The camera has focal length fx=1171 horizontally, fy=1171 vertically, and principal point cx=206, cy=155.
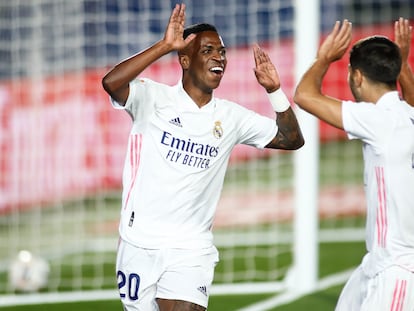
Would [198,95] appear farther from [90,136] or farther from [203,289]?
[90,136]

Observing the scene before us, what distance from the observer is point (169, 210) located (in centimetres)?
602

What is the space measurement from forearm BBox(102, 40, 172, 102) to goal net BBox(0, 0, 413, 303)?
14.9 ft

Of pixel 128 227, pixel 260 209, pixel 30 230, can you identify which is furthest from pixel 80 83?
pixel 128 227

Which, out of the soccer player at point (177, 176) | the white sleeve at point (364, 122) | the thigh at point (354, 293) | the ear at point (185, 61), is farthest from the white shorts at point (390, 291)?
the ear at point (185, 61)

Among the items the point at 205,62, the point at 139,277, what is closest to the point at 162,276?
the point at 139,277

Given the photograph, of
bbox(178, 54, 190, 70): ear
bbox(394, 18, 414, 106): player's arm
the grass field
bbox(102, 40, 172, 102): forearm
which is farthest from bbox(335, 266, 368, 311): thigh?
the grass field

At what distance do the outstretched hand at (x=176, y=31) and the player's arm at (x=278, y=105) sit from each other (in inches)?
17.8

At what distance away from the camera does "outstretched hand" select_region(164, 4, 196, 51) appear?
5.65m

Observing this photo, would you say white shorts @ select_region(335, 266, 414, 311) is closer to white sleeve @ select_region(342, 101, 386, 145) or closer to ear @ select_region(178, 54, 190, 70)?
white sleeve @ select_region(342, 101, 386, 145)

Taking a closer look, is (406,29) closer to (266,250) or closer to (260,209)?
(266,250)

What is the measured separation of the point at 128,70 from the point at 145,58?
12 centimetres

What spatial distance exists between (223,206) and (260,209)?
42 cm

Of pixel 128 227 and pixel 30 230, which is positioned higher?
pixel 128 227

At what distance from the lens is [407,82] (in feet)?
20.7
